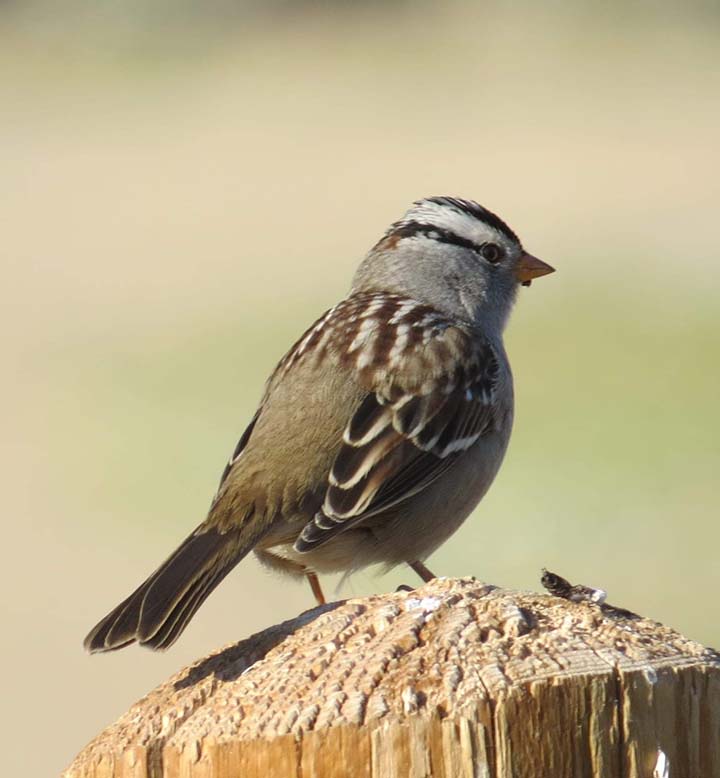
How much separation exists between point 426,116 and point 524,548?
798 inches

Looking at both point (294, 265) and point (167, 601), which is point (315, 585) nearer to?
point (167, 601)

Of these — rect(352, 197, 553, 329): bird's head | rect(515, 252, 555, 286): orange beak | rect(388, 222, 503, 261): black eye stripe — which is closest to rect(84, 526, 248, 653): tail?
rect(352, 197, 553, 329): bird's head

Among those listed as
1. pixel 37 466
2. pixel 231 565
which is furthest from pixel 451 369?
pixel 37 466

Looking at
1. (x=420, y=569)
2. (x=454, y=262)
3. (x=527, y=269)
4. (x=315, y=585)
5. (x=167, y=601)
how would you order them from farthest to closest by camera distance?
(x=527, y=269), (x=454, y=262), (x=420, y=569), (x=315, y=585), (x=167, y=601)

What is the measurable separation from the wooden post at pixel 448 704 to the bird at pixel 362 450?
1.60 meters

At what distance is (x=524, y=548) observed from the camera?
35.0ft

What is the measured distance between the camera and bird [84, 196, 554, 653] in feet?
15.2

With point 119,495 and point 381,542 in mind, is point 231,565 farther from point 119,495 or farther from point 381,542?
point 119,495

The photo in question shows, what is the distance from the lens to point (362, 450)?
4.86 metres

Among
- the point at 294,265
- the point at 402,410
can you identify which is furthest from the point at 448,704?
the point at 294,265

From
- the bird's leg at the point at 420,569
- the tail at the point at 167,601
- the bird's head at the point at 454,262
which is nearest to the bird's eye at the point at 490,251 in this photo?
the bird's head at the point at 454,262

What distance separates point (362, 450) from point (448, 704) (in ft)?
8.51

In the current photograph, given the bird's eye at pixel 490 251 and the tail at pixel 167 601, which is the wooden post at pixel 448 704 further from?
the bird's eye at pixel 490 251

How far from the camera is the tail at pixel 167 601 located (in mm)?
3906
